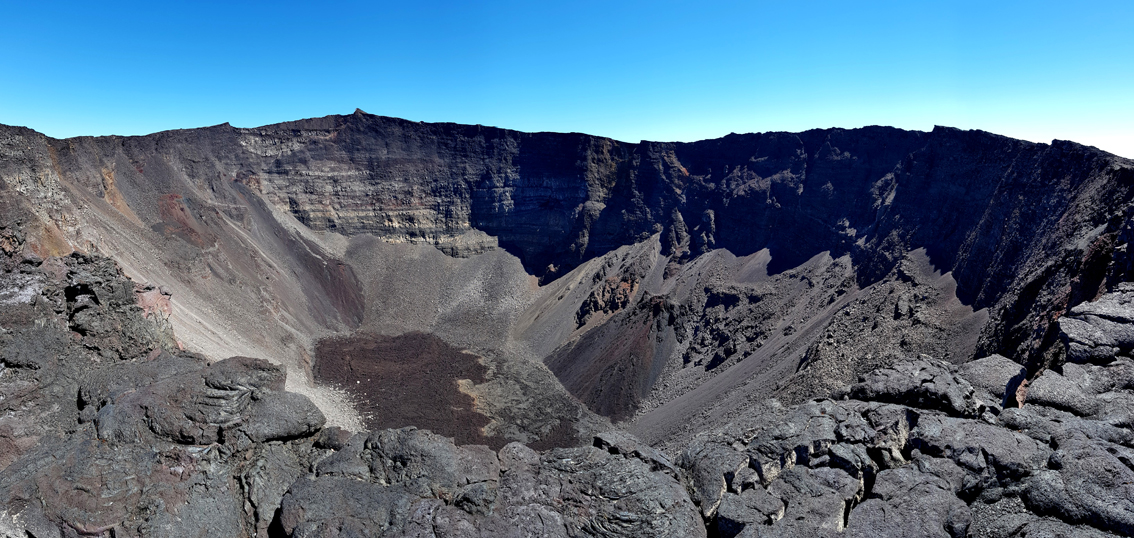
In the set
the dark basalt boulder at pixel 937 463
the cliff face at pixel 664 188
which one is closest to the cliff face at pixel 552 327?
the dark basalt boulder at pixel 937 463

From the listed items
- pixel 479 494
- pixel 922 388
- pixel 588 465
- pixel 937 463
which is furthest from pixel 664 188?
pixel 479 494

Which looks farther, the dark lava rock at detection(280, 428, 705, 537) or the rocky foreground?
the dark lava rock at detection(280, 428, 705, 537)

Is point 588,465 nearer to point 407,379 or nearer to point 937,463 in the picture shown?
point 937,463

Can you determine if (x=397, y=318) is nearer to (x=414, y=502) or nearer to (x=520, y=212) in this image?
(x=520, y=212)

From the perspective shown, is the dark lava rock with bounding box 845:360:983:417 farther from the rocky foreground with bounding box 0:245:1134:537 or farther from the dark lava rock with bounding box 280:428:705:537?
the dark lava rock with bounding box 280:428:705:537

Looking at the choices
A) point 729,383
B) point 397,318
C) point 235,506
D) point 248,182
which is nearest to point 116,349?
point 235,506

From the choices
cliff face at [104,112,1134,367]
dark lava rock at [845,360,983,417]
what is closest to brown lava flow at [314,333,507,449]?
dark lava rock at [845,360,983,417]
